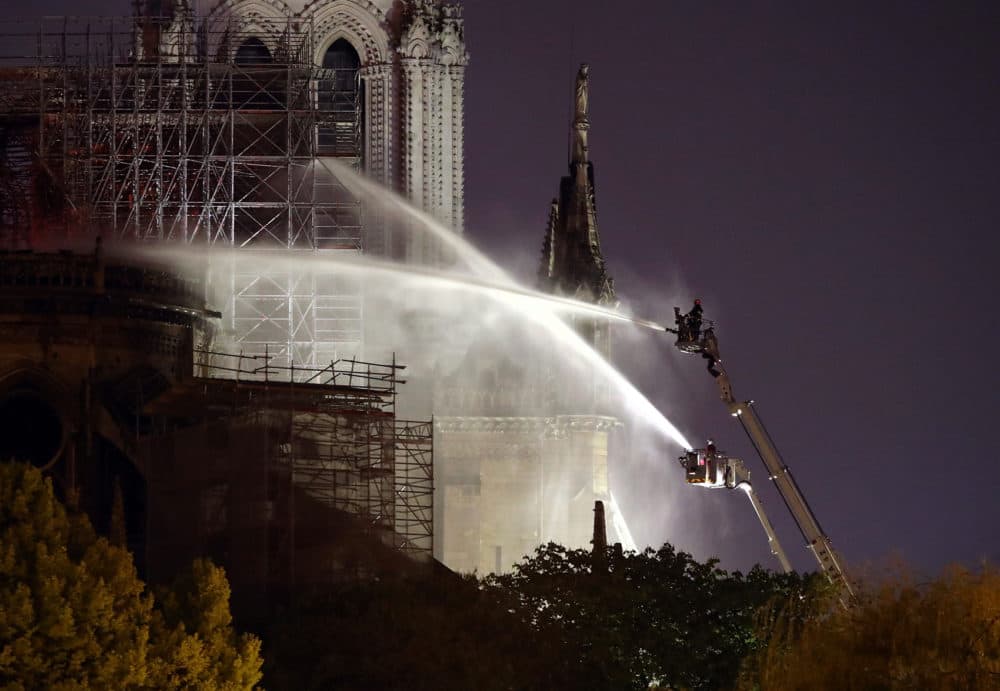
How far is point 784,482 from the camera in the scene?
1451 inches

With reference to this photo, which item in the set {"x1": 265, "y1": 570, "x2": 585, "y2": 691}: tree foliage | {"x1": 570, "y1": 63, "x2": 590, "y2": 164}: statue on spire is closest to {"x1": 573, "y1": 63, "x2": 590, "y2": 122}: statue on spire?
{"x1": 570, "y1": 63, "x2": 590, "y2": 164}: statue on spire

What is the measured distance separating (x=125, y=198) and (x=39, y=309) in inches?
410

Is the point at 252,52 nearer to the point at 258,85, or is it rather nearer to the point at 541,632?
the point at 258,85

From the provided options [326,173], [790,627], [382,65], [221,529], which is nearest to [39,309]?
[221,529]

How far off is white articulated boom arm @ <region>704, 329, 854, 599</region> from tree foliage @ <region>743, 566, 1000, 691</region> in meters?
1.70

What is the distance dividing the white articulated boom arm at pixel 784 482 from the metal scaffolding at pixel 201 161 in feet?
90.2

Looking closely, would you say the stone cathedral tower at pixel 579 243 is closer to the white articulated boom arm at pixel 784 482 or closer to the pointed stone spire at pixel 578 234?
the pointed stone spire at pixel 578 234

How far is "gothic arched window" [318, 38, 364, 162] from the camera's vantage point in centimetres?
6806

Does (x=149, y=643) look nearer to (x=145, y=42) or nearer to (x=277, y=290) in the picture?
(x=277, y=290)

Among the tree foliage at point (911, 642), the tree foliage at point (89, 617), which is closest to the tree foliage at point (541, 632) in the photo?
the tree foliage at point (89, 617)

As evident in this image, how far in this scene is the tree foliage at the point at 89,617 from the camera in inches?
1453

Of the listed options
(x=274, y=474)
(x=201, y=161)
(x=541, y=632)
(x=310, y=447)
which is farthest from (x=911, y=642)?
(x=201, y=161)

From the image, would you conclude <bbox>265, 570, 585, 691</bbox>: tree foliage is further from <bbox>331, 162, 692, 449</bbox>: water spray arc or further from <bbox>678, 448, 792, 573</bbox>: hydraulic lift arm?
<bbox>331, 162, 692, 449</bbox>: water spray arc

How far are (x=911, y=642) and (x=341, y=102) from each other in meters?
41.8
